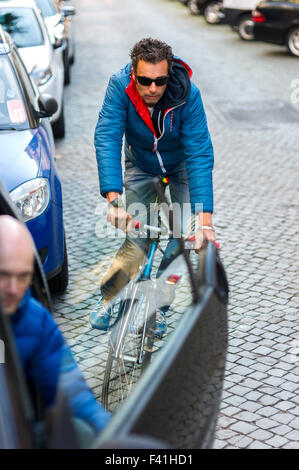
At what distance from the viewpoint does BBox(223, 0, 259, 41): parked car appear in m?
18.9

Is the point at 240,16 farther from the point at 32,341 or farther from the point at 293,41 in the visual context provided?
the point at 32,341

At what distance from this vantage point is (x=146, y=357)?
3.07 metres

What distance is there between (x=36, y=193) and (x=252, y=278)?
6.34 feet

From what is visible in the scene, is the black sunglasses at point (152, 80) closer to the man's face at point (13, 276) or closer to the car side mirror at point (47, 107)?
the man's face at point (13, 276)

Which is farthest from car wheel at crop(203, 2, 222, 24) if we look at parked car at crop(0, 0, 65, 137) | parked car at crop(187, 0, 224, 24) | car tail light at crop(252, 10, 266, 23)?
parked car at crop(0, 0, 65, 137)

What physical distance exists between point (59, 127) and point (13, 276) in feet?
26.5

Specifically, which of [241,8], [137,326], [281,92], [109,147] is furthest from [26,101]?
[241,8]

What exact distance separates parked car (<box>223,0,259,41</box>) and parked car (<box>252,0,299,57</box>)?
2254 millimetres

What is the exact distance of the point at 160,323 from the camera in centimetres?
303

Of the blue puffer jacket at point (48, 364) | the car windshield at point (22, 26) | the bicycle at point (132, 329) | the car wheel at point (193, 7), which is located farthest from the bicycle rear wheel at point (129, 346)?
the car wheel at point (193, 7)

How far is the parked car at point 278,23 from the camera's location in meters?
16.3

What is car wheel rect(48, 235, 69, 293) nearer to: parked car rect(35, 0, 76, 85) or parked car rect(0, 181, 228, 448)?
parked car rect(0, 181, 228, 448)

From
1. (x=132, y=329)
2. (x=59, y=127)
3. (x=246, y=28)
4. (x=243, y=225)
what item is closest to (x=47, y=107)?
(x=243, y=225)
